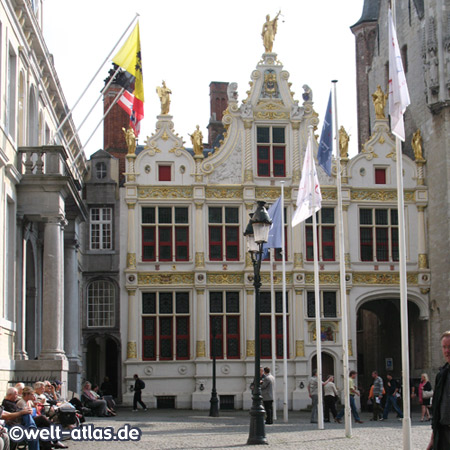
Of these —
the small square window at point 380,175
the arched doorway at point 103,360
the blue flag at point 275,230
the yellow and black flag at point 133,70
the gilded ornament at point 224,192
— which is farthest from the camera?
the arched doorway at point 103,360

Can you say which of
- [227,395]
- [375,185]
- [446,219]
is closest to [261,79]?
[375,185]

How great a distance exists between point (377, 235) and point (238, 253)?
20.0ft

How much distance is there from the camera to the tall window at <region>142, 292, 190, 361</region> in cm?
3894

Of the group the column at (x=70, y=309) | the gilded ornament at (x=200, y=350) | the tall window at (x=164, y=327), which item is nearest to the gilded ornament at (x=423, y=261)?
the gilded ornament at (x=200, y=350)

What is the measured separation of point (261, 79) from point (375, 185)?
677 cm

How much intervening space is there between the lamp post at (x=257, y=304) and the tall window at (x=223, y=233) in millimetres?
19003

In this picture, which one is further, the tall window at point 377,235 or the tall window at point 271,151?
the tall window at point 377,235

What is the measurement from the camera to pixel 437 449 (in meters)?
8.57

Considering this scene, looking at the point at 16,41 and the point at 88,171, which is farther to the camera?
the point at 88,171

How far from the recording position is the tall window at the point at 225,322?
39.2 m

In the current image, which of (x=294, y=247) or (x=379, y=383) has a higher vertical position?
(x=294, y=247)

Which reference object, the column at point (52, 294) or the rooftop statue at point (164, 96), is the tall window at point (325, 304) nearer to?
the rooftop statue at point (164, 96)

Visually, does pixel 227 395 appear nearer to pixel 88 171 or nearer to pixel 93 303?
pixel 93 303

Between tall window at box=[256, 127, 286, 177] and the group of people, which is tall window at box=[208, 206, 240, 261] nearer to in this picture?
tall window at box=[256, 127, 286, 177]
